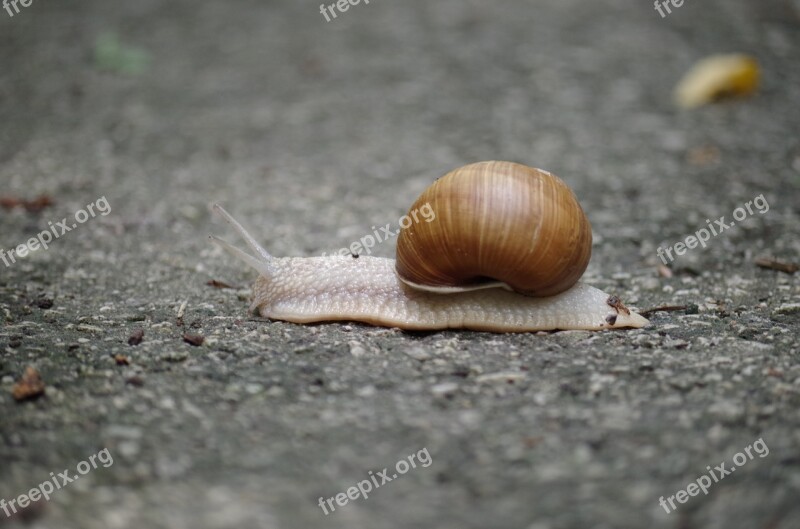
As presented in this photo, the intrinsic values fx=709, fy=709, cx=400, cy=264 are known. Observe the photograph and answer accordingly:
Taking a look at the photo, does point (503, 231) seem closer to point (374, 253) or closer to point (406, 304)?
point (406, 304)

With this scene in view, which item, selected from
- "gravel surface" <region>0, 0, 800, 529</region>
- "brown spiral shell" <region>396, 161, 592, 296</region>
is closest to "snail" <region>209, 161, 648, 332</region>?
"brown spiral shell" <region>396, 161, 592, 296</region>

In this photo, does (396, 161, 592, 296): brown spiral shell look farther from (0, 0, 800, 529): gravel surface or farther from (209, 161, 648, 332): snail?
(0, 0, 800, 529): gravel surface

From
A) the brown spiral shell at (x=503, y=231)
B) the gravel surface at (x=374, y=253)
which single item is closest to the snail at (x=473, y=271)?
the brown spiral shell at (x=503, y=231)

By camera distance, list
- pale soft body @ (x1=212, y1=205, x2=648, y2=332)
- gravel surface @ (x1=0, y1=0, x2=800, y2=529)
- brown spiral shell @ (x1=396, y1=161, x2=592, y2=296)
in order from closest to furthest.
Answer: gravel surface @ (x1=0, y1=0, x2=800, y2=529)
brown spiral shell @ (x1=396, y1=161, x2=592, y2=296)
pale soft body @ (x1=212, y1=205, x2=648, y2=332)

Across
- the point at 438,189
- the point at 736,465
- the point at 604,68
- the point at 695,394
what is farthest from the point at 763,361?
the point at 604,68

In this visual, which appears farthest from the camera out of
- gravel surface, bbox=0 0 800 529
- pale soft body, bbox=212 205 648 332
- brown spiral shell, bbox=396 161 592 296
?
pale soft body, bbox=212 205 648 332

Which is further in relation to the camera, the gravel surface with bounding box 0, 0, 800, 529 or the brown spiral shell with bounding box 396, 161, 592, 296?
the brown spiral shell with bounding box 396, 161, 592, 296

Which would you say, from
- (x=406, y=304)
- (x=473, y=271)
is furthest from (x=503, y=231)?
(x=406, y=304)

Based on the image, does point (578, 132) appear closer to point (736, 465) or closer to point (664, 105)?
point (664, 105)
